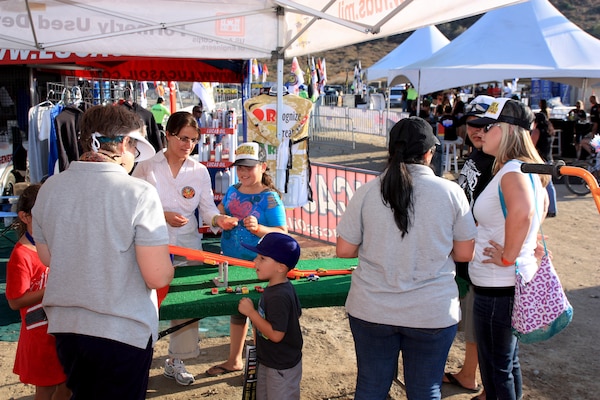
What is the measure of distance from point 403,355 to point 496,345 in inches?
23.7

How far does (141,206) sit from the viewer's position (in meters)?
2.12

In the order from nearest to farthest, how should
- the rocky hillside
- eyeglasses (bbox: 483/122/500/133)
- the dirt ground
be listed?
1. eyeglasses (bbox: 483/122/500/133)
2. the dirt ground
3. the rocky hillside

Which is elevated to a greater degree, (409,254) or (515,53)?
(515,53)

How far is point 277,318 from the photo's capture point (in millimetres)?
2963

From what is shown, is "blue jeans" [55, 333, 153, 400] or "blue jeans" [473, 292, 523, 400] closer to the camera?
"blue jeans" [55, 333, 153, 400]

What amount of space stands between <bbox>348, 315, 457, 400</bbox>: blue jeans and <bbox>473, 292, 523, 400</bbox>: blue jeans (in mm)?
413

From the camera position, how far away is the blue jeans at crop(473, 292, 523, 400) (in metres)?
2.93

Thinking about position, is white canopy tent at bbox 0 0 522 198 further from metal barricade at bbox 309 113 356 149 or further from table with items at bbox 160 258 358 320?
metal barricade at bbox 309 113 356 149

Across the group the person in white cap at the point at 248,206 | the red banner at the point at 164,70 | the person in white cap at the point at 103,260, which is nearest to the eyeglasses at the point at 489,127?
the person in white cap at the point at 248,206

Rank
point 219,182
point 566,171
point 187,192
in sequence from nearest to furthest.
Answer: point 566,171, point 187,192, point 219,182

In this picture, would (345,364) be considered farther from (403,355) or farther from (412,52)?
(412,52)

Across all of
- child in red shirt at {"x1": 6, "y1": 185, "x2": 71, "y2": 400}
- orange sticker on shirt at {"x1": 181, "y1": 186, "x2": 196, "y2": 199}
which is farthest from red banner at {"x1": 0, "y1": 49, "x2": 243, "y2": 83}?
child in red shirt at {"x1": 6, "y1": 185, "x2": 71, "y2": 400}

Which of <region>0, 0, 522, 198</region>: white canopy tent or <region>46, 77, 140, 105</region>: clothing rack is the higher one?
<region>0, 0, 522, 198</region>: white canopy tent

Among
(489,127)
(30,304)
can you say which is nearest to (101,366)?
(30,304)
